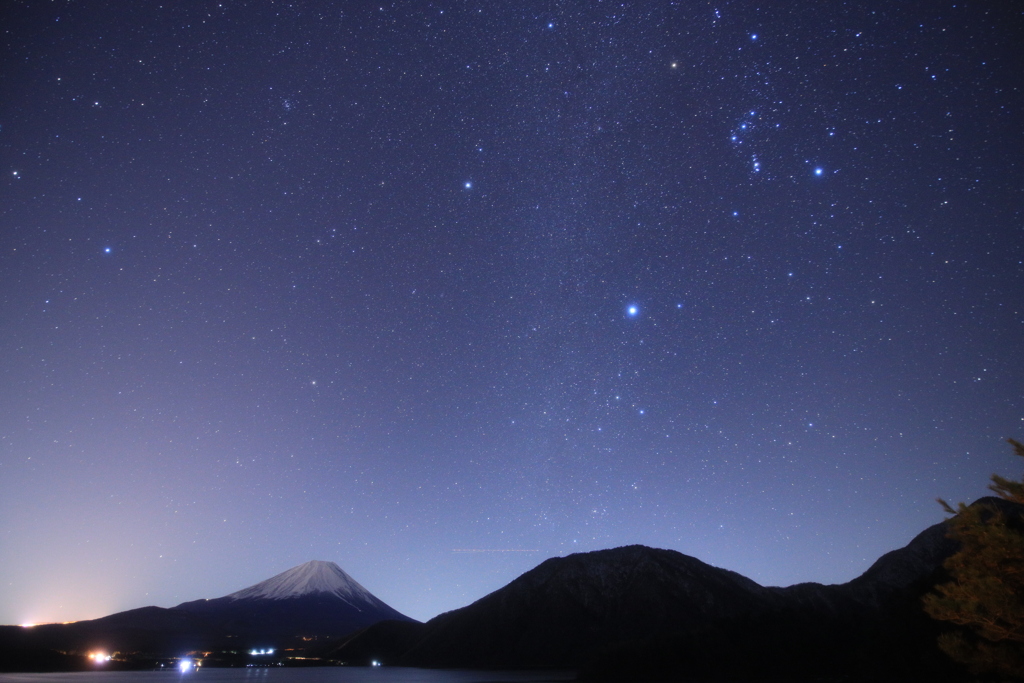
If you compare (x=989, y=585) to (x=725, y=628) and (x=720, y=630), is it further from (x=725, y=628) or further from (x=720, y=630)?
(x=725, y=628)

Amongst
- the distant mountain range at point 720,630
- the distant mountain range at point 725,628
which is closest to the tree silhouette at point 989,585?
the distant mountain range at point 725,628

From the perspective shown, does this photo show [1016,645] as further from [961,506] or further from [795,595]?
[795,595]

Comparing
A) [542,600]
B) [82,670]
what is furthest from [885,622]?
[82,670]

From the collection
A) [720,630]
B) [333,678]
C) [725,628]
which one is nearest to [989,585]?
[720,630]

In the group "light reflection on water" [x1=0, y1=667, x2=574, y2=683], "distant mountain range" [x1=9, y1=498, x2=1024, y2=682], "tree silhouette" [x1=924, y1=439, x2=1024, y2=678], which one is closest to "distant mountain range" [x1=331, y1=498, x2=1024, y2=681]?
"distant mountain range" [x1=9, y1=498, x2=1024, y2=682]

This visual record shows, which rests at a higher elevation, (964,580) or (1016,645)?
(964,580)

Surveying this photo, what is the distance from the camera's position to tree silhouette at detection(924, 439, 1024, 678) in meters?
9.27

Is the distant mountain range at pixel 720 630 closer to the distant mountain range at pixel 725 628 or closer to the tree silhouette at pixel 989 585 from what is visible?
the distant mountain range at pixel 725 628

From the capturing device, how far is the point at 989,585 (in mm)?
9305

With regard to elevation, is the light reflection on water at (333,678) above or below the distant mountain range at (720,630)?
below

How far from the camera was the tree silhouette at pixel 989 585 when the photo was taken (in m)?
9.27

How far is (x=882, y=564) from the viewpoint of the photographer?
179500mm

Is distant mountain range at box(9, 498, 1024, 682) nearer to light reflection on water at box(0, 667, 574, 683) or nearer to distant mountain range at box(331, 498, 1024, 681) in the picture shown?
distant mountain range at box(331, 498, 1024, 681)

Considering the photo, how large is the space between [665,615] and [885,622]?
360 ft
